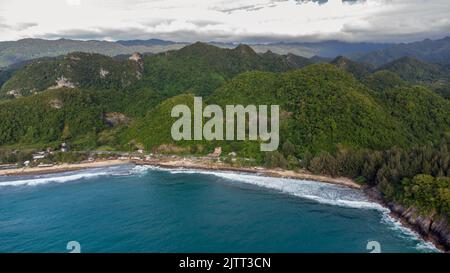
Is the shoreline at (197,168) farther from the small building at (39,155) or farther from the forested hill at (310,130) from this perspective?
the small building at (39,155)

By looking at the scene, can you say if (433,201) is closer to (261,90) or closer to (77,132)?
(261,90)

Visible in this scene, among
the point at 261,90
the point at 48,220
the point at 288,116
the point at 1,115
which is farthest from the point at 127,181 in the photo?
the point at 1,115

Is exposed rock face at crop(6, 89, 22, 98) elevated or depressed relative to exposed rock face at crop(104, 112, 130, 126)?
elevated

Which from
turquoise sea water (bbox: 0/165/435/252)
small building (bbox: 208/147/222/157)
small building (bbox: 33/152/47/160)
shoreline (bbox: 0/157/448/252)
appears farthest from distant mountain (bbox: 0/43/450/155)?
turquoise sea water (bbox: 0/165/435/252)

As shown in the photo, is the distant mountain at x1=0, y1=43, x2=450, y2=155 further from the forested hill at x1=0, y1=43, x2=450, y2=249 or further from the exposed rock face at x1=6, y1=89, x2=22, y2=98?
the exposed rock face at x1=6, y1=89, x2=22, y2=98

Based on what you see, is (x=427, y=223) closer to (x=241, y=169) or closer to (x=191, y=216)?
(x=191, y=216)

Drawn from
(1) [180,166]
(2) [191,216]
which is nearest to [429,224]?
(2) [191,216]

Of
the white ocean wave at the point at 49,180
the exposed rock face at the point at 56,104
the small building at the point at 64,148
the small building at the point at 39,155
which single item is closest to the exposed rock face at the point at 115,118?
the exposed rock face at the point at 56,104

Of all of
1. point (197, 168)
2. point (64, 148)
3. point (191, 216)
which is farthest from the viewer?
point (64, 148)
